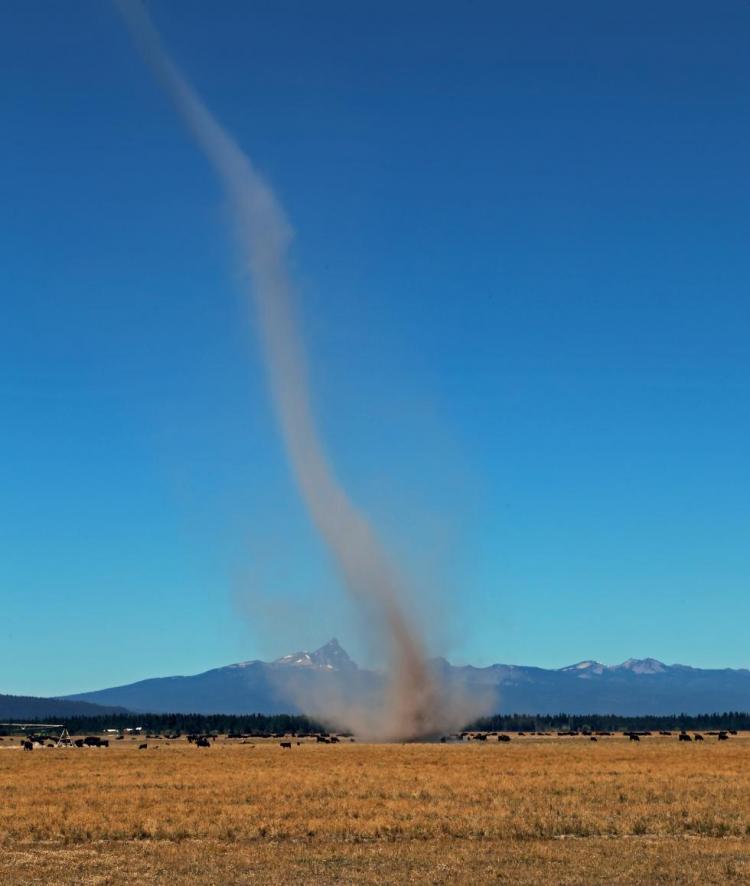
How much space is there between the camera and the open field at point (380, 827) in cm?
2747

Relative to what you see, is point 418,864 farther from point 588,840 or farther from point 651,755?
point 651,755

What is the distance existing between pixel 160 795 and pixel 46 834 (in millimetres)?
12835

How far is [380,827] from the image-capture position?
115ft

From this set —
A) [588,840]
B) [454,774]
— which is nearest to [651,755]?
[454,774]

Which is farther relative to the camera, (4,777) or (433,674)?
(433,674)

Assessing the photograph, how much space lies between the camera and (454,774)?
5991 centimetres

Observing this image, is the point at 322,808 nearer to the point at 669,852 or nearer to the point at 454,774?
the point at 669,852

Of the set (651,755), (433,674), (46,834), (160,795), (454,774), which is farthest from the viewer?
(433,674)

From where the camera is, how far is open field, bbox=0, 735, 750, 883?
27.5 meters

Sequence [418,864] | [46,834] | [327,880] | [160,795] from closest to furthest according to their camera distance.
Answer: [327,880] → [418,864] → [46,834] → [160,795]

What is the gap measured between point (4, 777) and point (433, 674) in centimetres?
14435

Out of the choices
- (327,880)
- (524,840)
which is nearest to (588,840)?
(524,840)

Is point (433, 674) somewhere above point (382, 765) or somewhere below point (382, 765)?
above

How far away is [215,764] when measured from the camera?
73500 mm
